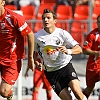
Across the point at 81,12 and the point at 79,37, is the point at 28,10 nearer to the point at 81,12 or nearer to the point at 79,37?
the point at 81,12

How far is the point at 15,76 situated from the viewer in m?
8.39

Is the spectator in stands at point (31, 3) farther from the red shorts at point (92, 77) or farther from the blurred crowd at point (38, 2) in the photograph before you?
the red shorts at point (92, 77)

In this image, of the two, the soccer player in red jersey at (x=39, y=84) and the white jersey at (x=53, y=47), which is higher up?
the white jersey at (x=53, y=47)

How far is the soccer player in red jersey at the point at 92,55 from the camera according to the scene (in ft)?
31.5

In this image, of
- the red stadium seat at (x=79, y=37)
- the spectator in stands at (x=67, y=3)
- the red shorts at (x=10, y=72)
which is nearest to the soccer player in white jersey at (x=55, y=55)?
the red shorts at (x=10, y=72)

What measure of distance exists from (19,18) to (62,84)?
1.44m

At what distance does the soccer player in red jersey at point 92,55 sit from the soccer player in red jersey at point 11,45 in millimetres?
1744

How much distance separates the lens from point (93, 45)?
976 cm

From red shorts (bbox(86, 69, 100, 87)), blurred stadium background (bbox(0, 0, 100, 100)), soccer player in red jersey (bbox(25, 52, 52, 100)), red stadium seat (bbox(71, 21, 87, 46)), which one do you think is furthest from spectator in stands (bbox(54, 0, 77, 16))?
red shorts (bbox(86, 69, 100, 87))

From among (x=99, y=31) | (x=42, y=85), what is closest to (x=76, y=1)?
(x=42, y=85)

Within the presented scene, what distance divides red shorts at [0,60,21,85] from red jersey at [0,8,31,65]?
9cm

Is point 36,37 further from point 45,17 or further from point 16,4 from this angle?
point 16,4

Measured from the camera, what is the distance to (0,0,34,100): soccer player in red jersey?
798cm

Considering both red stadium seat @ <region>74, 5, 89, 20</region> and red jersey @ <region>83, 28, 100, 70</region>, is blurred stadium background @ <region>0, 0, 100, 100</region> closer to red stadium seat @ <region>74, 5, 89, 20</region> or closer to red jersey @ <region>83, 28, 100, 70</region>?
red stadium seat @ <region>74, 5, 89, 20</region>
